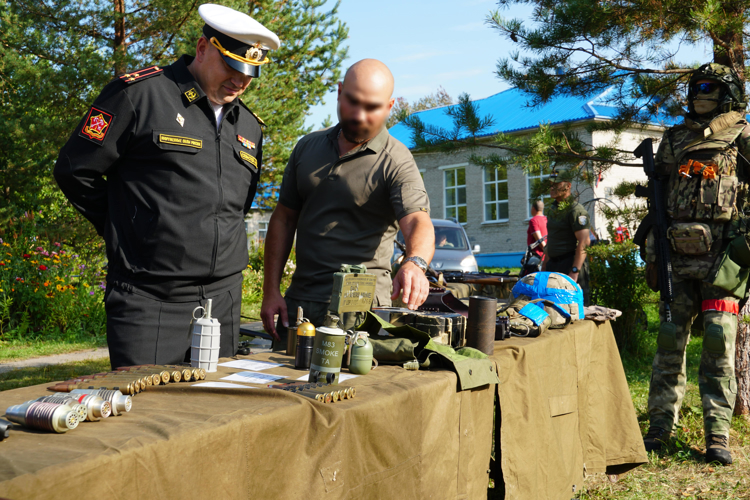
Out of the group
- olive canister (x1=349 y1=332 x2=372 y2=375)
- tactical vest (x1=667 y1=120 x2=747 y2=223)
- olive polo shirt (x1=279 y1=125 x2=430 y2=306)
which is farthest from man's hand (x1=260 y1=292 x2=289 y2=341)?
tactical vest (x1=667 y1=120 x2=747 y2=223)

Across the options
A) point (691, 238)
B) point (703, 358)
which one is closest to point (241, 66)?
point (691, 238)

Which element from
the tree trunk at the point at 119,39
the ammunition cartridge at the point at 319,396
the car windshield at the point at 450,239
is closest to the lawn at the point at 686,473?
the ammunition cartridge at the point at 319,396

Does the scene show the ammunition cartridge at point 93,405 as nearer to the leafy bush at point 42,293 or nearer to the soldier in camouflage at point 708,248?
the soldier in camouflage at point 708,248

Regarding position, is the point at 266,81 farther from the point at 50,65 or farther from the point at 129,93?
the point at 129,93

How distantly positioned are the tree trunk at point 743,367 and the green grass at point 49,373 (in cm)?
520

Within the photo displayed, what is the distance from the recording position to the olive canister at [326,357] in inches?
74.8

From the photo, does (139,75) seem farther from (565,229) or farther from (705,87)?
(565,229)

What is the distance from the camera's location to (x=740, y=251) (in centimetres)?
395

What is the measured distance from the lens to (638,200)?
5715 mm

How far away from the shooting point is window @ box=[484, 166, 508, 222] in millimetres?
22938

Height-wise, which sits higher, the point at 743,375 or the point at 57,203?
the point at 57,203

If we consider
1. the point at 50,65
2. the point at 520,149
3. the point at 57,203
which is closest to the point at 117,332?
the point at 520,149

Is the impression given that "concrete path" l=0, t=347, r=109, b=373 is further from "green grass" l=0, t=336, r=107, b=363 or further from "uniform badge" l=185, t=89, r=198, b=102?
"uniform badge" l=185, t=89, r=198, b=102

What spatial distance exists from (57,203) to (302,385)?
9.27m
